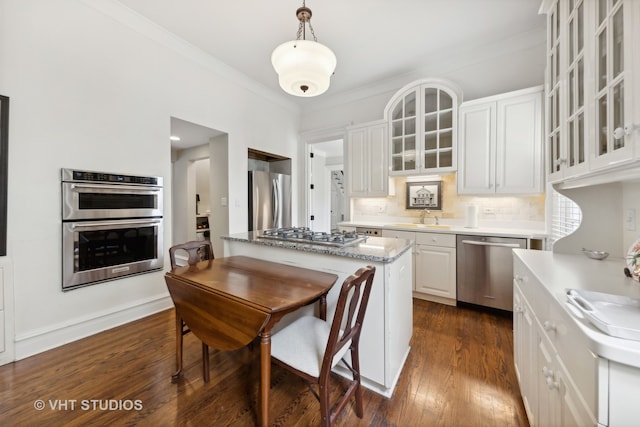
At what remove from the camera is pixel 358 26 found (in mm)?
2664

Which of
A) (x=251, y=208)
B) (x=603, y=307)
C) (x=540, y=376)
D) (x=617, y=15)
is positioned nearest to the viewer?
(x=603, y=307)

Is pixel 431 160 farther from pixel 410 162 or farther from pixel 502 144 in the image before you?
pixel 502 144

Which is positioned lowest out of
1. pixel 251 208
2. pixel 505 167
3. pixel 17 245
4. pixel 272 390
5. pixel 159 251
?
pixel 272 390

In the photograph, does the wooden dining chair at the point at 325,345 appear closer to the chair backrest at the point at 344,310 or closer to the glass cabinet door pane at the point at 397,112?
the chair backrest at the point at 344,310

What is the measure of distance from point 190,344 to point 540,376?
2.33 m

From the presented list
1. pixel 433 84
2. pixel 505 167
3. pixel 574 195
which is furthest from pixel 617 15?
pixel 433 84

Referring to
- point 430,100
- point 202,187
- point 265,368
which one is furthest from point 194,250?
point 202,187

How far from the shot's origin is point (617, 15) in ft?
3.16

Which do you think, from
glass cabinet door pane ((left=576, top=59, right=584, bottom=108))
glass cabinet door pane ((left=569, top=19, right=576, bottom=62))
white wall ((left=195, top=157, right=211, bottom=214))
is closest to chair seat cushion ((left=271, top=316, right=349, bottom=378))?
glass cabinet door pane ((left=576, top=59, right=584, bottom=108))

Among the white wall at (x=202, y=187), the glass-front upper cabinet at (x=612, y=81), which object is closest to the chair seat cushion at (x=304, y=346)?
the glass-front upper cabinet at (x=612, y=81)

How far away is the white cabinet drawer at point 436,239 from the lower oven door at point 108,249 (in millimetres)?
2977

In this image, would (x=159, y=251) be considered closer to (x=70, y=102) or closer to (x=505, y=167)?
(x=70, y=102)

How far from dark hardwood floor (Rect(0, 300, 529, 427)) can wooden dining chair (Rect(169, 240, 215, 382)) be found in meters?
0.10

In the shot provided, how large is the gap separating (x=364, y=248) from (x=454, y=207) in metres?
2.19
